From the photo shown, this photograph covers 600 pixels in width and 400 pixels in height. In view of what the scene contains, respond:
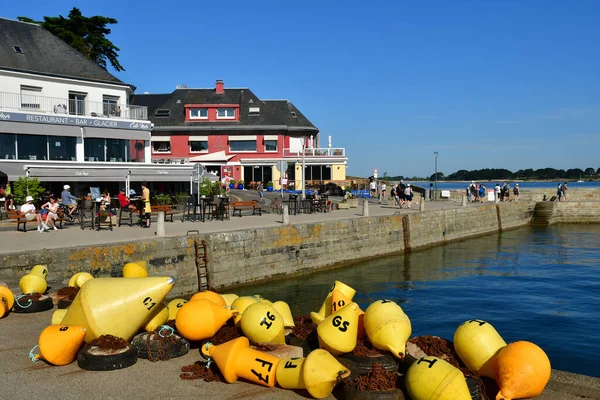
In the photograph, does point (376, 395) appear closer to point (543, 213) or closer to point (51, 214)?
point (51, 214)

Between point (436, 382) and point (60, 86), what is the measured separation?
32733 millimetres

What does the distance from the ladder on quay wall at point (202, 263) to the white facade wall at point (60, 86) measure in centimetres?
2034

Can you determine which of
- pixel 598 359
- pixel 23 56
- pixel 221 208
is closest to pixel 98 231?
pixel 221 208

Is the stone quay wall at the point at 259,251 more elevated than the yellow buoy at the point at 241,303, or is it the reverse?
the yellow buoy at the point at 241,303

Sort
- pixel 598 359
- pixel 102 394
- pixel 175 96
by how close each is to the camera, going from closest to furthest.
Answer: pixel 102 394 < pixel 598 359 < pixel 175 96

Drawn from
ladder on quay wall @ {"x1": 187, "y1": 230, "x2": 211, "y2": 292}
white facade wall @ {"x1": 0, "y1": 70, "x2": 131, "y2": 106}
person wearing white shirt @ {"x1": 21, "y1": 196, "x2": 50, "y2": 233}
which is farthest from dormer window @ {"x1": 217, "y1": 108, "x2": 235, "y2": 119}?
ladder on quay wall @ {"x1": 187, "y1": 230, "x2": 211, "y2": 292}

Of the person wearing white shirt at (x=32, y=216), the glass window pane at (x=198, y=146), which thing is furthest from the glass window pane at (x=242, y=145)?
the person wearing white shirt at (x=32, y=216)

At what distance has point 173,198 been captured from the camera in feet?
100

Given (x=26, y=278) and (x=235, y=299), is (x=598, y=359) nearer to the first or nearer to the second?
(x=235, y=299)

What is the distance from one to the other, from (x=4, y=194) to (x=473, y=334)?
81.3ft

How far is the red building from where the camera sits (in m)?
50.9

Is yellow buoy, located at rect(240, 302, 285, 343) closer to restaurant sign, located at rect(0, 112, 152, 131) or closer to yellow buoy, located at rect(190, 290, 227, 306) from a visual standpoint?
yellow buoy, located at rect(190, 290, 227, 306)

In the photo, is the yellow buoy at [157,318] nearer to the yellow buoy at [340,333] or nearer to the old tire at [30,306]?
the yellow buoy at [340,333]

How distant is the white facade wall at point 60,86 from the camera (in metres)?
30.3
